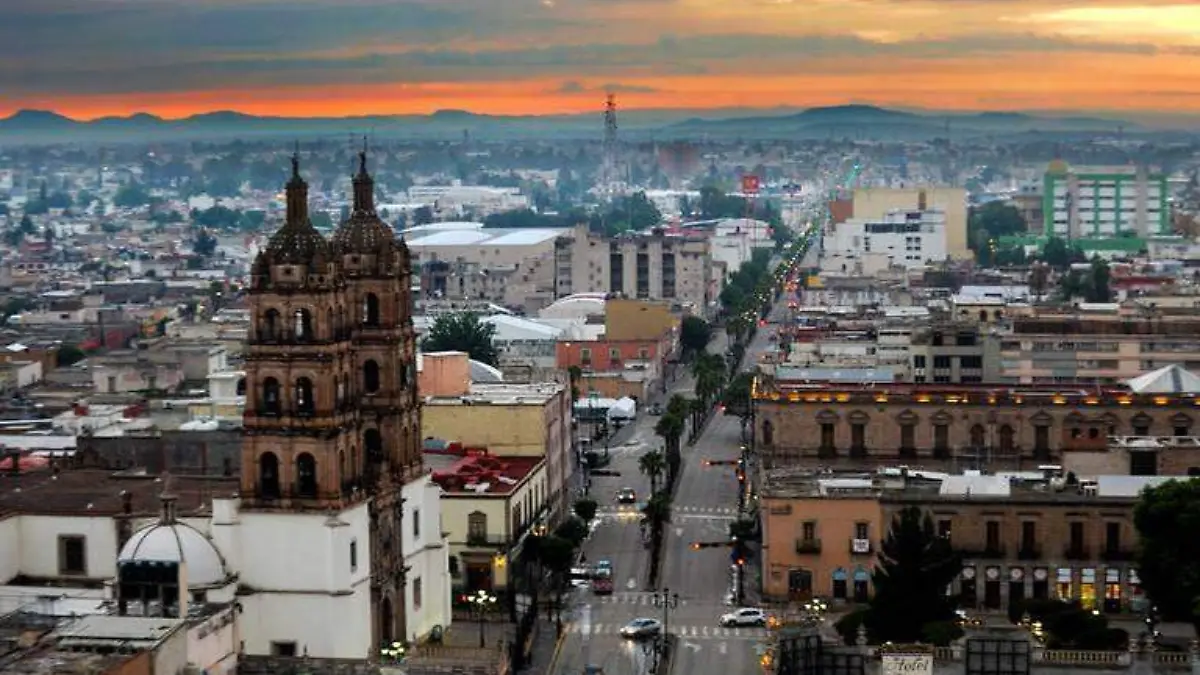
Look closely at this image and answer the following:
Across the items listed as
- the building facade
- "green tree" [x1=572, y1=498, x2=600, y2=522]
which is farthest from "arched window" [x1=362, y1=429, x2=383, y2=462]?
"green tree" [x1=572, y1=498, x2=600, y2=522]

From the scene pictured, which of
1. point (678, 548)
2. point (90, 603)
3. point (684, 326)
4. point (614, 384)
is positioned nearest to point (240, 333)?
point (614, 384)

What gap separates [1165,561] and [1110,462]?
369 inches

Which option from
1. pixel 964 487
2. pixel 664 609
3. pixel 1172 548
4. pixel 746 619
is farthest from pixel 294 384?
pixel 964 487

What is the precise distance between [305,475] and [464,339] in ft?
167

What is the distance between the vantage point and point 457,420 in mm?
63812

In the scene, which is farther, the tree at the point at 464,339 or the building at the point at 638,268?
the building at the point at 638,268

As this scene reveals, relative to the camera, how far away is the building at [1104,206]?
19300 cm

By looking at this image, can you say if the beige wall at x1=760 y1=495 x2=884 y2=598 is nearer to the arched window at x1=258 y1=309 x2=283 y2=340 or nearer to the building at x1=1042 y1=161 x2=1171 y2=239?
the arched window at x1=258 y1=309 x2=283 y2=340

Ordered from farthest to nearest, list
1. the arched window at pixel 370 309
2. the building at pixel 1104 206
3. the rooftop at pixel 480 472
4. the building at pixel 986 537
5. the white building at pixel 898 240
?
the building at pixel 1104 206
the white building at pixel 898 240
the rooftop at pixel 480 472
the building at pixel 986 537
the arched window at pixel 370 309

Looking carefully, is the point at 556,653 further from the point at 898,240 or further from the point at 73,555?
the point at 898,240

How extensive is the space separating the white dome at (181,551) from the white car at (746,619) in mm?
13552

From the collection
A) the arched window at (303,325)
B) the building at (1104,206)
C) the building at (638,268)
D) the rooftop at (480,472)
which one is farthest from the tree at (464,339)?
the building at (1104,206)

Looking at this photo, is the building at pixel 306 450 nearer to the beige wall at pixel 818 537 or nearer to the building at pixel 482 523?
the building at pixel 482 523

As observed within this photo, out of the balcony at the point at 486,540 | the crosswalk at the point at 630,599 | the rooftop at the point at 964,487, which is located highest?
the rooftop at the point at 964,487
